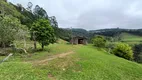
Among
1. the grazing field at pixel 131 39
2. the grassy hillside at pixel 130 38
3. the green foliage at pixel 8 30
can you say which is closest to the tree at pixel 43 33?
the green foliage at pixel 8 30

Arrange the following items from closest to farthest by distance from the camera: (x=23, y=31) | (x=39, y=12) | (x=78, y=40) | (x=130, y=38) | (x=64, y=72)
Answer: (x=64, y=72) < (x=23, y=31) < (x=78, y=40) < (x=39, y=12) < (x=130, y=38)

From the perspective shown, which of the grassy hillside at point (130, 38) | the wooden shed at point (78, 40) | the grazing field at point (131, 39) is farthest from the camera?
the grassy hillside at point (130, 38)

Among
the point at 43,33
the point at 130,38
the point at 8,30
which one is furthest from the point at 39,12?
the point at 130,38

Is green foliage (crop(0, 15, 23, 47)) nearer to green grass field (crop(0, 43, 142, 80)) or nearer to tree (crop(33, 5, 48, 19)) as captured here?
green grass field (crop(0, 43, 142, 80))

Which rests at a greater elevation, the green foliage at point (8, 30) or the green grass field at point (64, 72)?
the green foliage at point (8, 30)

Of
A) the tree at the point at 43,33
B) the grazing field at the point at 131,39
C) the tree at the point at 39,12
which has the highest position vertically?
the tree at the point at 39,12

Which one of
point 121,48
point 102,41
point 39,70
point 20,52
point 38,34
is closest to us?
point 39,70

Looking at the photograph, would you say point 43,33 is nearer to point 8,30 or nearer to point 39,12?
point 8,30

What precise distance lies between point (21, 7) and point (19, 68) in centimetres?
8856

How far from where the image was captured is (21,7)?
95.6 m

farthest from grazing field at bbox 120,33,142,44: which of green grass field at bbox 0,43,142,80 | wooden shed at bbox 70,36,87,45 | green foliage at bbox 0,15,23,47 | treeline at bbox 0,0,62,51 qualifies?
green foliage at bbox 0,15,23,47

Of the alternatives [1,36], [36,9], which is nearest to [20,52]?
[1,36]

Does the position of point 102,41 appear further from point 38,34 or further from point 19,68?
point 19,68

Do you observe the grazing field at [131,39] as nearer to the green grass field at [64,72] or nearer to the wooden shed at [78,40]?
the wooden shed at [78,40]
